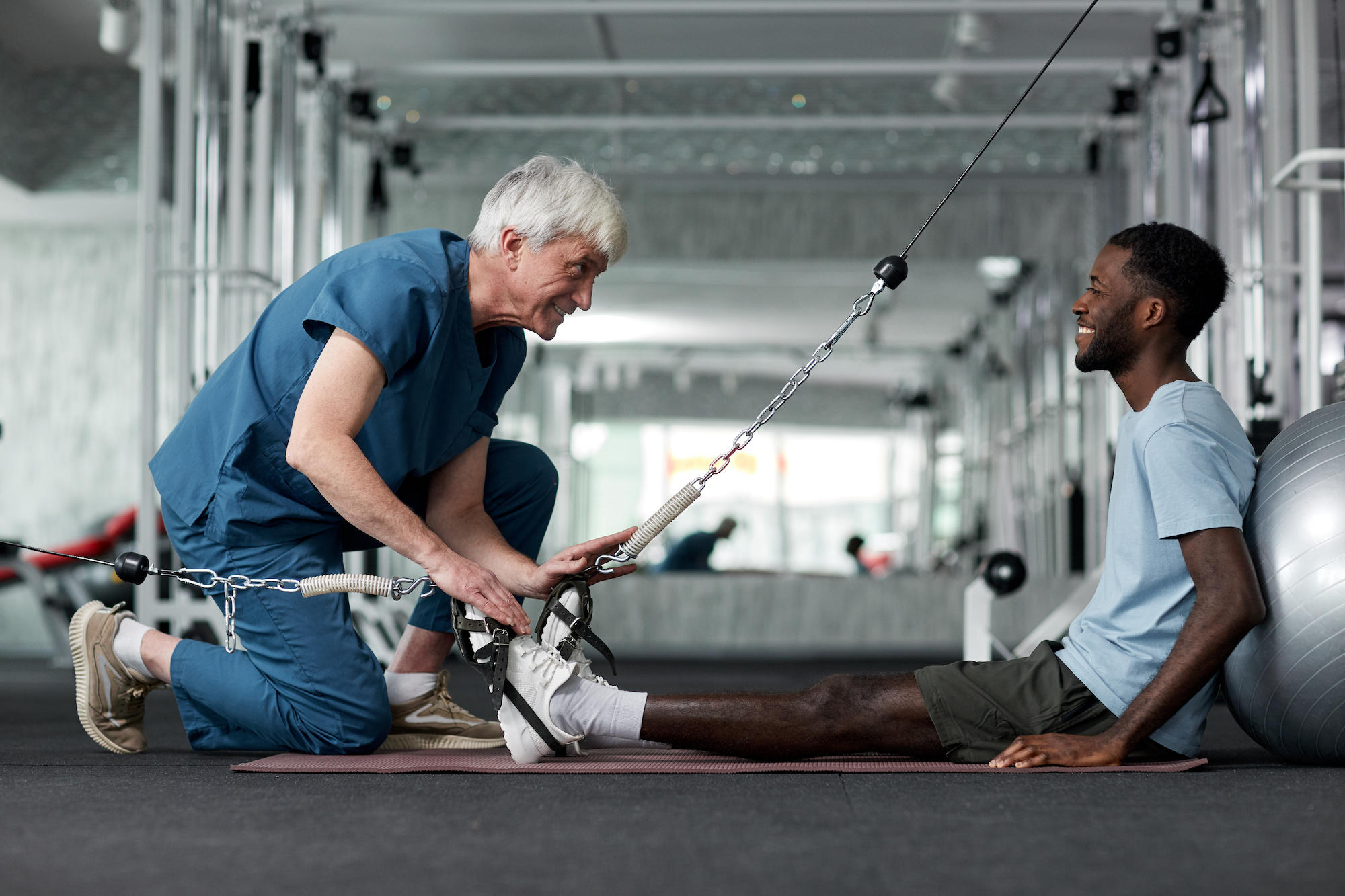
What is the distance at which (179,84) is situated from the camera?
392 centimetres

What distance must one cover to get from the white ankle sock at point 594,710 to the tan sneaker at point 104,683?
2.44ft

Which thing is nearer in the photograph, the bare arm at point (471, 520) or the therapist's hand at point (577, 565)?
the therapist's hand at point (577, 565)

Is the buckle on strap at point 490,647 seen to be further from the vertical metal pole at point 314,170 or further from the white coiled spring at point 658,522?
the vertical metal pole at point 314,170

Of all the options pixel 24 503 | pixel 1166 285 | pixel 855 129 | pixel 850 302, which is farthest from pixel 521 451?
pixel 24 503

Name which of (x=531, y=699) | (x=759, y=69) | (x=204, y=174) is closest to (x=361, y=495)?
(x=531, y=699)

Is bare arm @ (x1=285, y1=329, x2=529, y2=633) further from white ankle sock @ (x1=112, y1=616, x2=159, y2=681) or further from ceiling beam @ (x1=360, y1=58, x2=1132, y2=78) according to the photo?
ceiling beam @ (x1=360, y1=58, x2=1132, y2=78)

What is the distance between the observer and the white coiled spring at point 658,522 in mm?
1979

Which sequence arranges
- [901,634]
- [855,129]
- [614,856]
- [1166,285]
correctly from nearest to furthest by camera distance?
[614,856] < [1166,285] < [855,129] < [901,634]

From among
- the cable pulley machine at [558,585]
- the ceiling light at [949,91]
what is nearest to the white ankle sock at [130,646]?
the cable pulley machine at [558,585]

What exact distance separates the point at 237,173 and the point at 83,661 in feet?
8.09

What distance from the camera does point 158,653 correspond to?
214cm

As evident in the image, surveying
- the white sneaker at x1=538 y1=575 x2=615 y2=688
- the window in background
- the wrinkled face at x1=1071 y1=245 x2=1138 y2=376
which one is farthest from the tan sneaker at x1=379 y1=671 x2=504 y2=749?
the window in background

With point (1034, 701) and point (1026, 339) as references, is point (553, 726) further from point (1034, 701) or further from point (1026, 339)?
point (1026, 339)

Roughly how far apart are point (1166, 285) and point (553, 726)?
111cm
